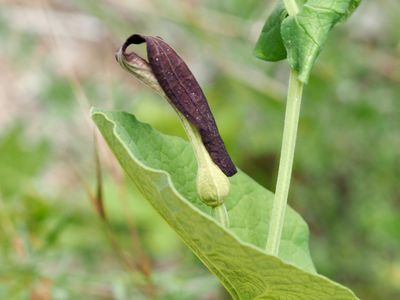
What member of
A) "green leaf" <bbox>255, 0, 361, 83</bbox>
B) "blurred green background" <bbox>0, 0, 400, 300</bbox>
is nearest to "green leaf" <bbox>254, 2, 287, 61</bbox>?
"green leaf" <bbox>255, 0, 361, 83</bbox>

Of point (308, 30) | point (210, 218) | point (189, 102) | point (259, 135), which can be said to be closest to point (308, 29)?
point (308, 30)

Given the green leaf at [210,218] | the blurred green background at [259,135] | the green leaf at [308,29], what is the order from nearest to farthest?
the green leaf at [210,218] → the green leaf at [308,29] → the blurred green background at [259,135]

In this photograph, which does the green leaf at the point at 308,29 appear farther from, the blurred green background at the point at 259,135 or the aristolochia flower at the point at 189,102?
the blurred green background at the point at 259,135

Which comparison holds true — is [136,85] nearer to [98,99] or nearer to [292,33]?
[98,99]

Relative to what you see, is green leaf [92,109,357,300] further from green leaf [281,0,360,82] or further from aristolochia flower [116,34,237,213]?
green leaf [281,0,360,82]

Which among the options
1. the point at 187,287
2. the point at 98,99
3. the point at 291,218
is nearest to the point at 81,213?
the point at 98,99

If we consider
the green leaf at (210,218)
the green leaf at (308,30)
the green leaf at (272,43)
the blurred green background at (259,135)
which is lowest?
the blurred green background at (259,135)

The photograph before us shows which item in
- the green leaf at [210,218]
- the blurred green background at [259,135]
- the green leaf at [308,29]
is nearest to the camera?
the green leaf at [210,218]

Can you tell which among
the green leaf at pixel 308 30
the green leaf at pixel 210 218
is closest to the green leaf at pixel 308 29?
the green leaf at pixel 308 30

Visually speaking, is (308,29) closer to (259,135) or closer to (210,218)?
(210,218)

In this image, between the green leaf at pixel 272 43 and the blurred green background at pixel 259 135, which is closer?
the green leaf at pixel 272 43
